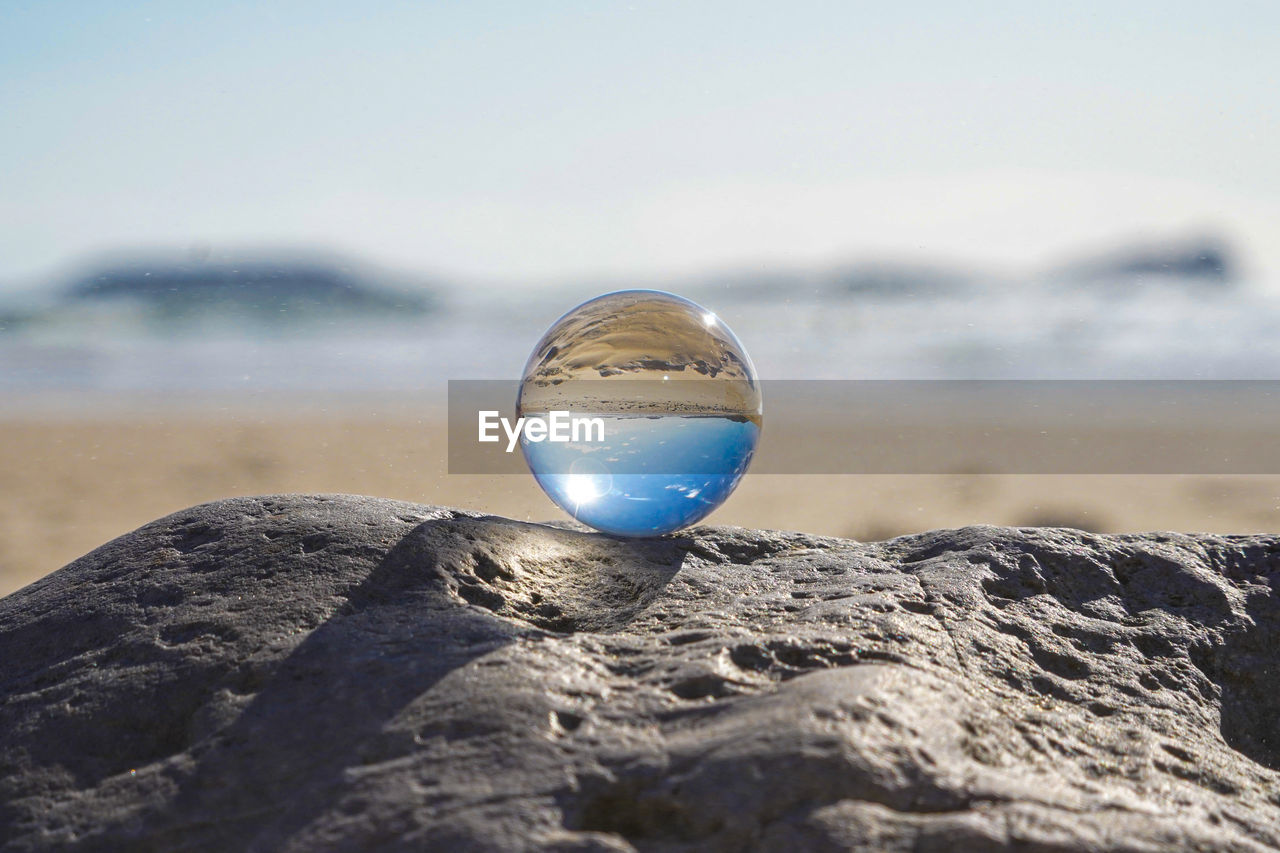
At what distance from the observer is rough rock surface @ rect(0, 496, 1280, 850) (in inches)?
79.8

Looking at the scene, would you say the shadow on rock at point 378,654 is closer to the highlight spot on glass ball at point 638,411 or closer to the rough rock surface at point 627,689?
the rough rock surface at point 627,689

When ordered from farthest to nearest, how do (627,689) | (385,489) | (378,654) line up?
(385,489) → (378,654) → (627,689)

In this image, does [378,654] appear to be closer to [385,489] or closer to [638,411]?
[638,411]

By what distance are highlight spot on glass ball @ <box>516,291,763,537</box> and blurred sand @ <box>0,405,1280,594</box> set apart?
243 inches

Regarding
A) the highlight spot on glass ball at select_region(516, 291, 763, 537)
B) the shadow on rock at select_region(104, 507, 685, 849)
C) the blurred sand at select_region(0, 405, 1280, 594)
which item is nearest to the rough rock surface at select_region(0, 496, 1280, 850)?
the shadow on rock at select_region(104, 507, 685, 849)

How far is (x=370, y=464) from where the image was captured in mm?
14977

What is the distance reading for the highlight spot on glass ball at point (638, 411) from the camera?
150 inches

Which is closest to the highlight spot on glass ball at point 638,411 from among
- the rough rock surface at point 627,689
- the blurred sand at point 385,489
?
the rough rock surface at point 627,689

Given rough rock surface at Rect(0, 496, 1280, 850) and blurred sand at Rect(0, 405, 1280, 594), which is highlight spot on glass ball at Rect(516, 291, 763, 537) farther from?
blurred sand at Rect(0, 405, 1280, 594)

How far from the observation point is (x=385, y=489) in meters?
13.1

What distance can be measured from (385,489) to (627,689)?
36.5 feet

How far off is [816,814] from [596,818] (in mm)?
436

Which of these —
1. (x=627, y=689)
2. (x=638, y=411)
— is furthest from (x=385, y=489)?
(x=627, y=689)

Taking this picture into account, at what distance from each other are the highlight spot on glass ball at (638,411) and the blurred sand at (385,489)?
6.17m
